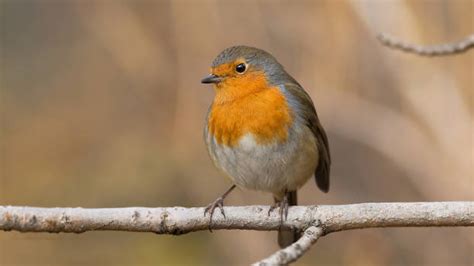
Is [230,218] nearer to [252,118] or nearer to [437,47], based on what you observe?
[252,118]

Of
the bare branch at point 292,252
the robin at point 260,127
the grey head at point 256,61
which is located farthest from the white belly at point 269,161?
the bare branch at point 292,252

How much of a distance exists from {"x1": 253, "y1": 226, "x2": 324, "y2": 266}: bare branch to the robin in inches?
41.2

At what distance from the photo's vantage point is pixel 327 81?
263 inches

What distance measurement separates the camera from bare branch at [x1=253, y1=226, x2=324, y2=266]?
2.75 meters

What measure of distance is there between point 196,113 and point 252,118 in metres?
2.91

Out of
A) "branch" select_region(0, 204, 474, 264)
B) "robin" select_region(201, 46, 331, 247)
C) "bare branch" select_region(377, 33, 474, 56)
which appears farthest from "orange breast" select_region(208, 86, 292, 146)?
"branch" select_region(0, 204, 474, 264)

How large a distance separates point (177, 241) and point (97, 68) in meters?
2.35

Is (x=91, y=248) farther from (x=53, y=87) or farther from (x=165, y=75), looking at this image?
(x=53, y=87)

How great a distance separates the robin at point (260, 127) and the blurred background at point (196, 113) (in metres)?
1.56

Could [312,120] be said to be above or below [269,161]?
above

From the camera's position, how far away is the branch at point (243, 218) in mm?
3191

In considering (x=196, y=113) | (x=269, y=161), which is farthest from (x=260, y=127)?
(x=196, y=113)

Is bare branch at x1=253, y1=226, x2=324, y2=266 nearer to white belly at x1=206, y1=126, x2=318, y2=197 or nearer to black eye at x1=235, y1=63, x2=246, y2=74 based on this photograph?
white belly at x1=206, y1=126, x2=318, y2=197

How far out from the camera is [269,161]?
14.6 feet
